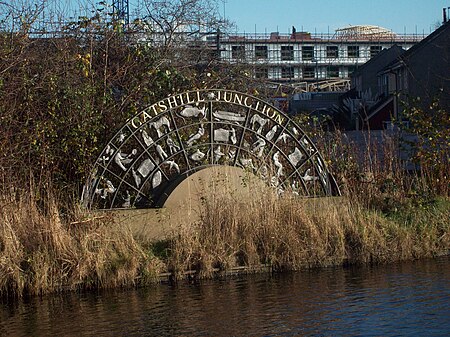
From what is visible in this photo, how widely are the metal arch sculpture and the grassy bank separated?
3.17ft

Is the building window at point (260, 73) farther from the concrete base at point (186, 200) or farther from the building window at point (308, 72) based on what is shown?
the building window at point (308, 72)

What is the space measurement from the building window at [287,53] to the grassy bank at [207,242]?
73475mm

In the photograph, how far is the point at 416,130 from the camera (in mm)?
18312

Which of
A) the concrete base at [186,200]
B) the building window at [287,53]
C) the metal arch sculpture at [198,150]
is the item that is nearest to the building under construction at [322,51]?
the building window at [287,53]

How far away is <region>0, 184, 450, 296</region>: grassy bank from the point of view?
1294cm

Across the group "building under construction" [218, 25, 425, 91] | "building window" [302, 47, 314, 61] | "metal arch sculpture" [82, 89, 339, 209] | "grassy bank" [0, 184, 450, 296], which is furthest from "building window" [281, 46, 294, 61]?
"grassy bank" [0, 184, 450, 296]

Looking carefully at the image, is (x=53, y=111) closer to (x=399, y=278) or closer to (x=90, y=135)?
(x=90, y=135)

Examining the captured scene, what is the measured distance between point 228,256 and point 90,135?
3.67 meters

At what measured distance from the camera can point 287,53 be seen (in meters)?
89.0

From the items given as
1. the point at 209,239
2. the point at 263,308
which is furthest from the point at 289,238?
the point at 263,308

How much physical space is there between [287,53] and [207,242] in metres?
76.7

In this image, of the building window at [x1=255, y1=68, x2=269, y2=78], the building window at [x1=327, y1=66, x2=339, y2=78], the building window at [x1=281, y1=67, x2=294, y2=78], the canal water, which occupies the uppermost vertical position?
the building window at [x1=327, y1=66, x2=339, y2=78]

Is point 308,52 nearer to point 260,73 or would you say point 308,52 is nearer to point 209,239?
point 260,73

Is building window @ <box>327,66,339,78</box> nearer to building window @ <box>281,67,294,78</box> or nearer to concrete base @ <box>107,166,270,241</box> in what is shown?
building window @ <box>281,67,294,78</box>
